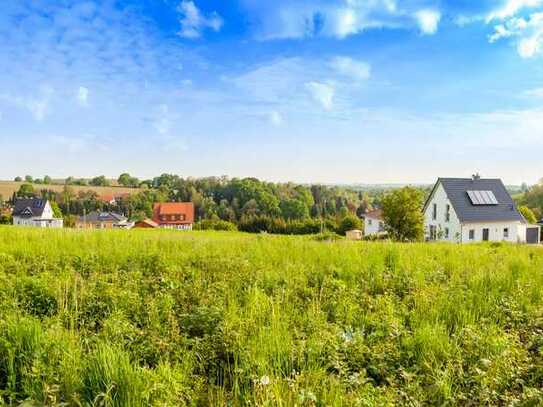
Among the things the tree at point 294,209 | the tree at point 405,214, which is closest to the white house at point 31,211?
the tree at point 294,209

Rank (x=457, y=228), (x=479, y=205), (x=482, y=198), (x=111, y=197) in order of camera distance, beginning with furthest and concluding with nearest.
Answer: (x=111, y=197) < (x=482, y=198) < (x=479, y=205) < (x=457, y=228)

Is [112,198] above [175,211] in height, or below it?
above

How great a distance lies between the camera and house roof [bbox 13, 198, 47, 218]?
61828 millimetres

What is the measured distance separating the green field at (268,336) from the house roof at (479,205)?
30173mm

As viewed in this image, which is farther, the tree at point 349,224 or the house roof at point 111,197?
the house roof at point 111,197

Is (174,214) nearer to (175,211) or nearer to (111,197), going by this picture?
Result: (175,211)

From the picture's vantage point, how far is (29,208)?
2470 inches

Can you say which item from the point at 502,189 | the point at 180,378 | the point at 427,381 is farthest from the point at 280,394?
the point at 502,189

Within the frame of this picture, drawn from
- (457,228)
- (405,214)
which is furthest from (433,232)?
(405,214)

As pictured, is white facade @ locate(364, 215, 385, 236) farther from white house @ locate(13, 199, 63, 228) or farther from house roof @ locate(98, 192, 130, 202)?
house roof @ locate(98, 192, 130, 202)

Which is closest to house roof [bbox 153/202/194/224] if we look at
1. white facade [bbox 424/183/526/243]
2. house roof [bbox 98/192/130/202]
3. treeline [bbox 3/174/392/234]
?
treeline [bbox 3/174/392/234]

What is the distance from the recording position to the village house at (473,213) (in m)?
33.0

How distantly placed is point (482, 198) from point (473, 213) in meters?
A: 2.03

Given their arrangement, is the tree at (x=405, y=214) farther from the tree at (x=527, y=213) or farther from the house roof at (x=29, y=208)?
the house roof at (x=29, y=208)
